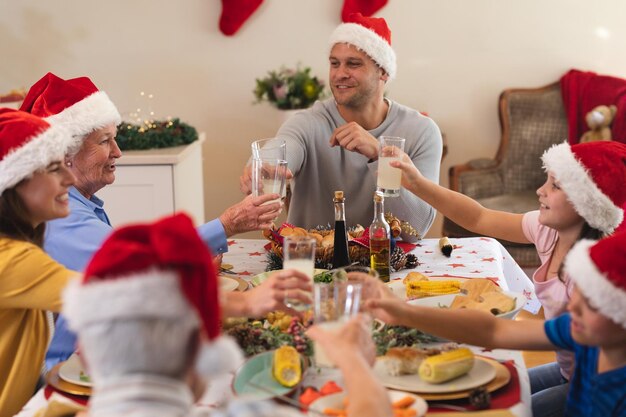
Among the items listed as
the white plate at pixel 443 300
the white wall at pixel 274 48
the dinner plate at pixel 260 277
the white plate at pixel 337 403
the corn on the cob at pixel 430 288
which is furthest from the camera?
the white wall at pixel 274 48

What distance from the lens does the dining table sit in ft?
4.90

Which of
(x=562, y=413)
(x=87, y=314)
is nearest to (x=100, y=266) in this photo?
(x=87, y=314)

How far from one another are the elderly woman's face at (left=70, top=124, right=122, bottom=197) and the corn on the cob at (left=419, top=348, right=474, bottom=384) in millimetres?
1270

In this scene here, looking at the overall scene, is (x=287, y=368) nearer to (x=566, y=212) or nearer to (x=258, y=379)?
(x=258, y=379)

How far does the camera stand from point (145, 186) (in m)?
4.21

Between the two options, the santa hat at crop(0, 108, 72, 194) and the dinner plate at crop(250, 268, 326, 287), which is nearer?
the santa hat at crop(0, 108, 72, 194)

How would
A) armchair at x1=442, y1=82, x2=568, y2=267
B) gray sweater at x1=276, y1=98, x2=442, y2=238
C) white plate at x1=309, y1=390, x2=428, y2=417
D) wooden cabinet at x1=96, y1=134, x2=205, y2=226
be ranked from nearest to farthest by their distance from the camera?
1. white plate at x1=309, y1=390, x2=428, y2=417
2. gray sweater at x1=276, y1=98, x2=442, y2=238
3. wooden cabinet at x1=96, y1=134, x2=205, y2=226
4. armchair at x1=442, y1=82, x2=568, y2=267

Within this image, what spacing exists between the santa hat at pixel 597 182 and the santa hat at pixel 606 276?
1.66ft

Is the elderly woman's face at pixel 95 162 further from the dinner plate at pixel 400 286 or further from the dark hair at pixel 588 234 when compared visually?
the dark hair at pixel 588 234

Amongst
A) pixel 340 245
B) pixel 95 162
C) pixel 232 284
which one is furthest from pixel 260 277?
pixel 95 162

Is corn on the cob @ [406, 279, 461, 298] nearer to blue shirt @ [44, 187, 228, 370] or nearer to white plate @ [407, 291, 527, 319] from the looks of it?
white plate @ [407, 291, 527, 319]

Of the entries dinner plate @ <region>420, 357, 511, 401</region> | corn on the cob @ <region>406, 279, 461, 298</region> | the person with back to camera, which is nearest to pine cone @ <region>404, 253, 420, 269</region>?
corn on the cob @ <region>406, 279, 461, 298</region>

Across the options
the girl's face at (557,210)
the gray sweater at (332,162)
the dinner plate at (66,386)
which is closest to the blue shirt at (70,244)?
the dinner plate at (66,386)

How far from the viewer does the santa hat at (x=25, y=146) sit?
178 centimetres
